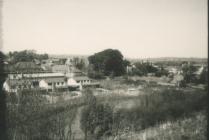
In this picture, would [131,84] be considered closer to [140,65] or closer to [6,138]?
[140,65]

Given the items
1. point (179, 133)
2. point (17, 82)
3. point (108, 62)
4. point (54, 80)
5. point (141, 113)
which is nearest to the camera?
point (17, 82)

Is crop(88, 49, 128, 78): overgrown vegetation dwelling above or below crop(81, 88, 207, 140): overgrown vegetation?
above

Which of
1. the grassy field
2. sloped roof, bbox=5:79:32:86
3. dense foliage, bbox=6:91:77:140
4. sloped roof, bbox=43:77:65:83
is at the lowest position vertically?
the grassy field

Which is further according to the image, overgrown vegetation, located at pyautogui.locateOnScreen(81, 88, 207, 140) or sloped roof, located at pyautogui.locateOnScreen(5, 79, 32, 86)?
overgrown vegetation, located at pyautogui.locateOnScreen(81, 88, 207, 140)

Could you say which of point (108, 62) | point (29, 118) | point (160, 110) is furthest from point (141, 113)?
point (108, 62)

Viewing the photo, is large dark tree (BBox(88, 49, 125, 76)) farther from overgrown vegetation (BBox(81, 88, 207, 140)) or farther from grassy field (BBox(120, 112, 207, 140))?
grassy field (BBox(120, 112, 207, 140))

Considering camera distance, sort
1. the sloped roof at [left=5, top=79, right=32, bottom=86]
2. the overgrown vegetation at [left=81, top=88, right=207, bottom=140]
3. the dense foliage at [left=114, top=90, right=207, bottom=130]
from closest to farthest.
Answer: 1. the sloped roof at [left=5, top=79, right=32, bottom=86]
2. the overgrown vegetation at [left=81, top=88, right=207, bottom=140]
3. the dense foliage at [left=114, top=90, right=207, bottom=130]

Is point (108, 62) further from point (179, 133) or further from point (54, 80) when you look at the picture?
point (179, 133)

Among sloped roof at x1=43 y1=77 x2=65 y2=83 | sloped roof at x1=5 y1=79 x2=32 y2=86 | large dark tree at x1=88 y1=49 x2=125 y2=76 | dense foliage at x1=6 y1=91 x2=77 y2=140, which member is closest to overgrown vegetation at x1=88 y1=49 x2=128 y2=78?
large dark tree at x1=88 y1=49 x2=125 y2=76
